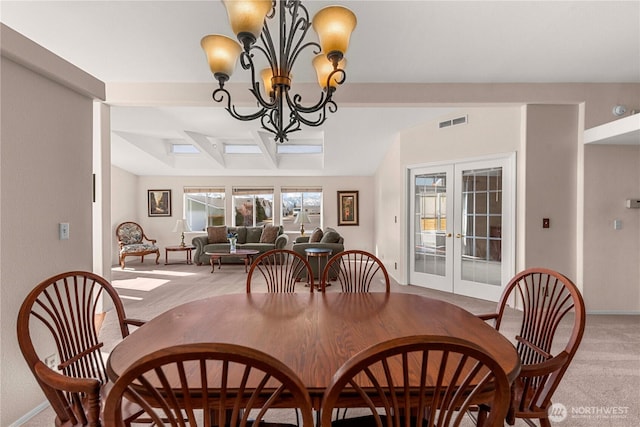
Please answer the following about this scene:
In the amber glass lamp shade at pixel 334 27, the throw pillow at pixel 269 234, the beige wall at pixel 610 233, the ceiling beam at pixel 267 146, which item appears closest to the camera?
the amber glass lamp shade at pixel 334 27

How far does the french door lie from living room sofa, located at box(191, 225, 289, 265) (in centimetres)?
348

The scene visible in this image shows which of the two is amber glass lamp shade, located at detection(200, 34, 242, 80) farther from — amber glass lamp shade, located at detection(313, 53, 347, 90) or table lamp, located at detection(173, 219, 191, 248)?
table lamp, located at detection(173, 219, 191, 248)

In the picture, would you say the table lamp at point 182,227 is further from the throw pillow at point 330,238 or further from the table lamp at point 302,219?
the throw pillow at point 330,238

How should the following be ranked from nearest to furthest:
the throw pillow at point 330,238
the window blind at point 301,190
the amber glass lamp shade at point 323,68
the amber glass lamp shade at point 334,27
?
the amber glass lamp shade at point 334,27 → the amber glass lamp shade at point 323,68 → the throw pillow at point 330,238 → the window blind at point 301,190

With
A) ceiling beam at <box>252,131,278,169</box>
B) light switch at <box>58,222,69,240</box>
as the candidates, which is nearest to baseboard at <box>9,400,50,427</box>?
light switch at <box>58,222,69,240</box>

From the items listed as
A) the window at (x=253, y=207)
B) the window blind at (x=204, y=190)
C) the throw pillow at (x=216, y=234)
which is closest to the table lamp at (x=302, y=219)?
the window at (x=253, y=207)

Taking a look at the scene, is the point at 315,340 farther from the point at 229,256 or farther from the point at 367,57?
the point at 229,256

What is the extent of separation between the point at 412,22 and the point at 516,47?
3.49 ft

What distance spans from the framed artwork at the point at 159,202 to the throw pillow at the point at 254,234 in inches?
89.3

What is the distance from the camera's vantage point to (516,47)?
8.70 feet

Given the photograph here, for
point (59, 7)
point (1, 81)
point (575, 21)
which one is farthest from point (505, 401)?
point (59, 7)

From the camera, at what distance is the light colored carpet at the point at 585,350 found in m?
1.84

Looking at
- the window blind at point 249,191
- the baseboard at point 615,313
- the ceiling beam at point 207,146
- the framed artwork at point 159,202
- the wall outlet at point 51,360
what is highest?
the ceiling beam at point 207,146

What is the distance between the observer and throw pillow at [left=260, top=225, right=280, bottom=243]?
7465 mm
